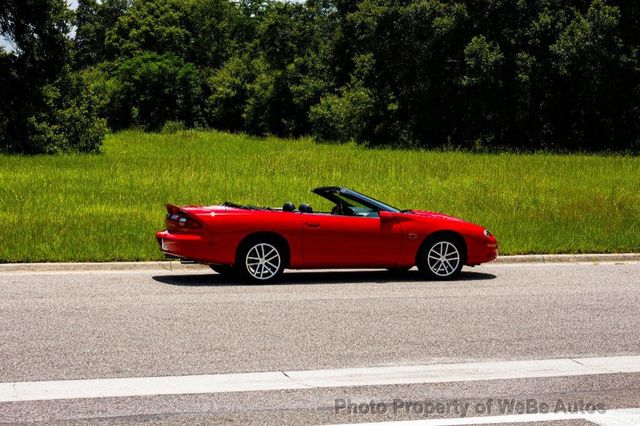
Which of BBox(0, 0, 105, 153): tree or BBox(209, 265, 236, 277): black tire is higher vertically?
BBox(0, 0, 105, 153): tree

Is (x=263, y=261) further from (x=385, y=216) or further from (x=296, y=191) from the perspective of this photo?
(x=296, y=191)

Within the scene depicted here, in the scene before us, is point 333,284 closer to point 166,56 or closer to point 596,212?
point 596,212

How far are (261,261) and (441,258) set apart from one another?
2.54 meters

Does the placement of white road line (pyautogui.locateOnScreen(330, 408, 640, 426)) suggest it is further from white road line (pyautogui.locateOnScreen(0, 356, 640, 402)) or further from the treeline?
the treeline

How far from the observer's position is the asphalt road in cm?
611

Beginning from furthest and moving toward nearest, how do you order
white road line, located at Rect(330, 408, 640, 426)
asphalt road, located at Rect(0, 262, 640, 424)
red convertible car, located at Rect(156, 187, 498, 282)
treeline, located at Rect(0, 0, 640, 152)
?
treeline, located at Rect(0, 0, 640, 152) → red convertible car, located at Rect(156, 187, 498, 282) → asphalt road, located at Rect(0, 262, 640, 424) → white road line, located at Rect(330, 408, 640, 426)

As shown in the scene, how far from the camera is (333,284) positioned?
1234 centimetres

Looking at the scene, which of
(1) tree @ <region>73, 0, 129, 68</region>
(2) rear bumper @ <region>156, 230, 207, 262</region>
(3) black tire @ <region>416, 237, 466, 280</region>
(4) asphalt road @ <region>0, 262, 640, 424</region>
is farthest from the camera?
(1) tree @ <region>73, 0, 129, 68</region>

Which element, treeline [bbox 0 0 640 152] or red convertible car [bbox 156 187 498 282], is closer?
red convertible car [bbox 156 187 498 282]

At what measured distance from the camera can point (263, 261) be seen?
12.1 m

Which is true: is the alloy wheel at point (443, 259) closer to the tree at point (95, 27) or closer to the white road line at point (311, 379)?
the white road line at point (311, 379)

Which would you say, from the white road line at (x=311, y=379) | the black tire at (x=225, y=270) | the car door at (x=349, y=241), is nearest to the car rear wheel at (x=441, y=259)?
the car door at (x=349, y=241)

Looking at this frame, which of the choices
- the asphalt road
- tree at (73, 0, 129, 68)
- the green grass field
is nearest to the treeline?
the green grass field

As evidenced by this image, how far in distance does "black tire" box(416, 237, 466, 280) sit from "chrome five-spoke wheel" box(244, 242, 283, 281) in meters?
2.02
